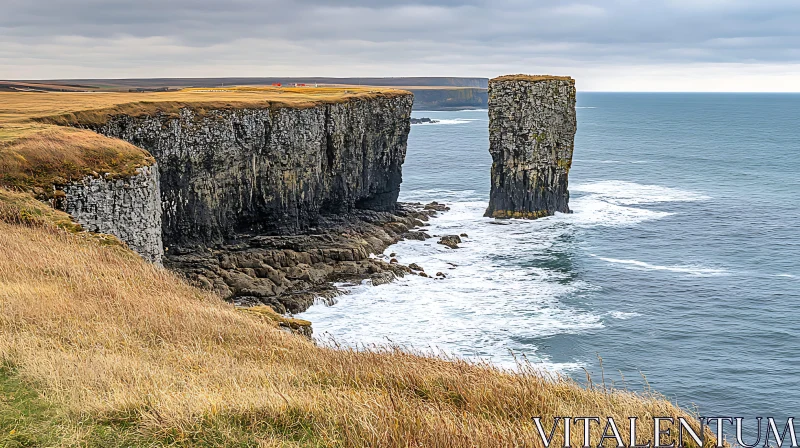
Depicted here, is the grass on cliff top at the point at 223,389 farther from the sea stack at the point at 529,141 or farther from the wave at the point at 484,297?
the sea stack at the point at 529,141

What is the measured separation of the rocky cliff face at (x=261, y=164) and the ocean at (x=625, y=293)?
673cm

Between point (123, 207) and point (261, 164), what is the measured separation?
66.2ft

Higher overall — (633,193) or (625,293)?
(633,193)

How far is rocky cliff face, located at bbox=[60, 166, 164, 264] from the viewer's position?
2505 centimetres

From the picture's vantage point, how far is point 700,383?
2645cm

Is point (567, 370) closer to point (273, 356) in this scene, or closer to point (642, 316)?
point (642, 316)

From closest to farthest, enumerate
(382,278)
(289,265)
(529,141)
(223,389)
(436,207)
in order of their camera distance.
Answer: (223,389) → (382,278) → (289,265) → (529,141) → (436,207)

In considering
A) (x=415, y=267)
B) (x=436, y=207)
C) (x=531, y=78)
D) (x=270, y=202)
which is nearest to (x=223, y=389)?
(x=415, y=267)

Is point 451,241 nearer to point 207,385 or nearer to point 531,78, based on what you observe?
point 531,78

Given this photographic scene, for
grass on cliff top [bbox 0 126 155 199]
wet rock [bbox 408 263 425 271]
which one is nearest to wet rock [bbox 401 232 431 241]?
wet rock [bbox 408 263 425 271]

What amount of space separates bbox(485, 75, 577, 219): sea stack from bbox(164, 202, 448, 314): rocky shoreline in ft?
48.6

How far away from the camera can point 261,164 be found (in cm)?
4603

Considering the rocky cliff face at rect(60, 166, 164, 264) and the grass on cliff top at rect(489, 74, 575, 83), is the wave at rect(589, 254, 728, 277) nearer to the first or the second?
the grass on cliff top at rect(489, 74, 575, 83)

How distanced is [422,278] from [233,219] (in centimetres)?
1212
